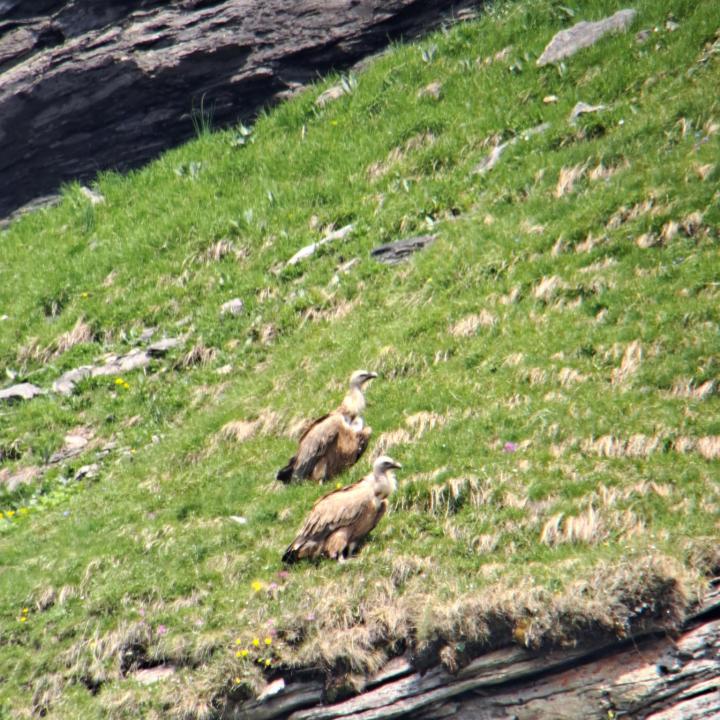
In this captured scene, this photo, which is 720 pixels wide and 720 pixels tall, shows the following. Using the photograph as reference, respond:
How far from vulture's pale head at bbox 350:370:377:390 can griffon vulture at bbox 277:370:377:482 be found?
586 mm

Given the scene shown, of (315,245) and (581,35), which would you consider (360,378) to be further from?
(581,35)

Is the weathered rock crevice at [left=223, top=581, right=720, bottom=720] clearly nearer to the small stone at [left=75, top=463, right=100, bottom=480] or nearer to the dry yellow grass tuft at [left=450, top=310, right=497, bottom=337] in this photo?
the dry yellow grass tuft at [left=450, top=310, right=497, bottom=337]

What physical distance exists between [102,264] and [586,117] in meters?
9.27

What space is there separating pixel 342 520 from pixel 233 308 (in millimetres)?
7621

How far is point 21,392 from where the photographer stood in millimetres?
16906

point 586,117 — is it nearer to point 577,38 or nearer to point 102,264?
point 577,38

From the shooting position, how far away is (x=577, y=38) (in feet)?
64.2

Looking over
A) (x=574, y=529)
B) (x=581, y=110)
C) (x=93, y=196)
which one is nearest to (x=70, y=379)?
(x=93, y=196)

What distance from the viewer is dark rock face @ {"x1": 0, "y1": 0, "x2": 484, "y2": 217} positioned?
2339cm

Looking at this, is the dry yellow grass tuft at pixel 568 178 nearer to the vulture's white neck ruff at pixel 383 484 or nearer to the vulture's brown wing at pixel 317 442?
the vulture's brown wing at pixel 317 442

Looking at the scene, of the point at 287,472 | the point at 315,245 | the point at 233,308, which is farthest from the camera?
the point at 315,245

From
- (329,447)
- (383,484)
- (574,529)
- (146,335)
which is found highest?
(383,484)

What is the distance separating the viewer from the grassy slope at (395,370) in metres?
9.51

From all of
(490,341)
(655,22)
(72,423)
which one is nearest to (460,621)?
(490,341)
